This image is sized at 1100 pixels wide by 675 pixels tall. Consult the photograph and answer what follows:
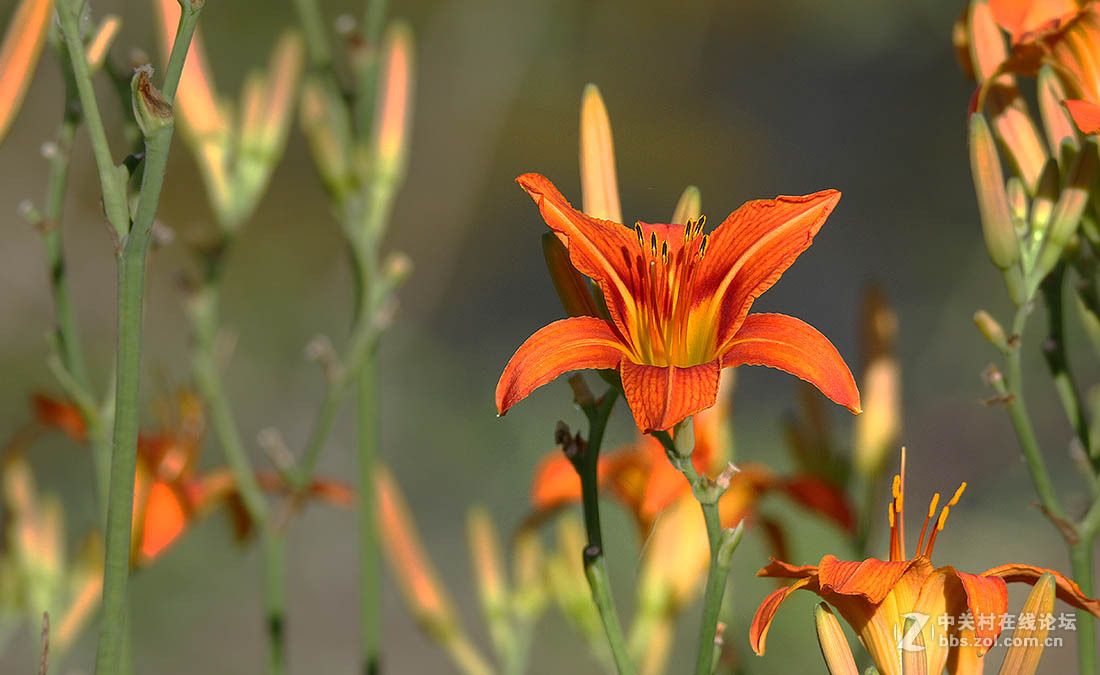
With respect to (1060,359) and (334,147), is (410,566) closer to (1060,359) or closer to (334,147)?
(334,147)

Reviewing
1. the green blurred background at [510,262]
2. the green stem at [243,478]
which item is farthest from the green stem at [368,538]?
the green blurred background at [510,262]

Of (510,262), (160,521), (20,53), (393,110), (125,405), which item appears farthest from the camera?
(510,262)

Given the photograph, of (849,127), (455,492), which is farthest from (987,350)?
(455,492)

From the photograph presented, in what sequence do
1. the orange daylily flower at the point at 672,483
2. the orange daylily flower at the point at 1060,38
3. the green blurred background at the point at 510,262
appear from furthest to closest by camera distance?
1. the green blurred background at the point at 510,262
2. the orange daylily flower at the point at 672,483
3. the orange daylily flower at the point at 1060,38

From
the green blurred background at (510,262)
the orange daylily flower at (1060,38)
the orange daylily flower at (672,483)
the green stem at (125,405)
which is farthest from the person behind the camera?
the green blurred background at (510,262)

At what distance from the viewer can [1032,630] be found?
0.31m

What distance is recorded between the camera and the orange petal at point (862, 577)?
305mm

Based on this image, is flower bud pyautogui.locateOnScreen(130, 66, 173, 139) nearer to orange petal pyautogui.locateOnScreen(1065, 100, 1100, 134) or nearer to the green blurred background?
orange petal pyautogui.locateOnScreen(1065, 100, 1100, 134)

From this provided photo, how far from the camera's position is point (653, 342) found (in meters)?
0.38

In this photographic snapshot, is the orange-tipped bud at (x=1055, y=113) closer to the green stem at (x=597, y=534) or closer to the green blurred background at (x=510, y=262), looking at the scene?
the green stem at (x=597, y=534)

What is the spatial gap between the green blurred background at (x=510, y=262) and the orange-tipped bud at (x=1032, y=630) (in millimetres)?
1560

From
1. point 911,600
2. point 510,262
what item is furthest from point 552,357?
point 510,262

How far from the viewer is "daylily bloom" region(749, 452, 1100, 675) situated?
1.00 ft

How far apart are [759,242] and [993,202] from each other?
0.13 m
